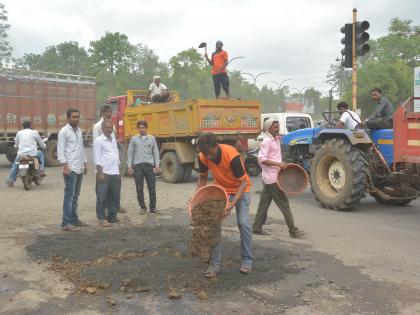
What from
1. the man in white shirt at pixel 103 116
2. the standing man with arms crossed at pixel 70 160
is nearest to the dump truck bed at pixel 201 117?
the man in white shirt at pixel 103 116

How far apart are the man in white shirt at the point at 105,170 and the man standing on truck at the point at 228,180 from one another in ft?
8.71

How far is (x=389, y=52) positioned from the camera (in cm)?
3919

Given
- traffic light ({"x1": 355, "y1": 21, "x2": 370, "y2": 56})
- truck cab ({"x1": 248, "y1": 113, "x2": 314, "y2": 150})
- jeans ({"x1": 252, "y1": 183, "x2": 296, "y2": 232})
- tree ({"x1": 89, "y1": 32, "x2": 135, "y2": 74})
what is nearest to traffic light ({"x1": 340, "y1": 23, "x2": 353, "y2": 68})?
traffic light ({"x1": 355, "y1": 21, "x2": 370, "y2": 56})

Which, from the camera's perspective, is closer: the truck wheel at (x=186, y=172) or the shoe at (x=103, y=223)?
the shoe at (x=103, y=223)

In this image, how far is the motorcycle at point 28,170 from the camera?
37.3 feet

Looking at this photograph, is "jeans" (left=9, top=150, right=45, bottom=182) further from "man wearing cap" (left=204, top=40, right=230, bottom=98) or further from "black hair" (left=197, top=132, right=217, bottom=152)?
"black hair" (left=197, top=132, right=217, bottom=152)

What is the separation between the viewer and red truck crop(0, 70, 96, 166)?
53.6 ft

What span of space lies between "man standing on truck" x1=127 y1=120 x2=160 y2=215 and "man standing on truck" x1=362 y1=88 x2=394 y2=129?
3.84 metres

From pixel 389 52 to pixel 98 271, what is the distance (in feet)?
126

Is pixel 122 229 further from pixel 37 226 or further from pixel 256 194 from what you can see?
pixel 256 194

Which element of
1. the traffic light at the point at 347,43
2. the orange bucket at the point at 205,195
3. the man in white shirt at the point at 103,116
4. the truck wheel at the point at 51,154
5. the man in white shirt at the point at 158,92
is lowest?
the orange bucket at the point at 205,195

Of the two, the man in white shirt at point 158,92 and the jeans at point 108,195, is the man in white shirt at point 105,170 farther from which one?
the man in white shirt at point 158,92

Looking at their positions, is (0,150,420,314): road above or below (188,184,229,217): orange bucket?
below

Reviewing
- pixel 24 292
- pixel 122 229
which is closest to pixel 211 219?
pixel 24 292
